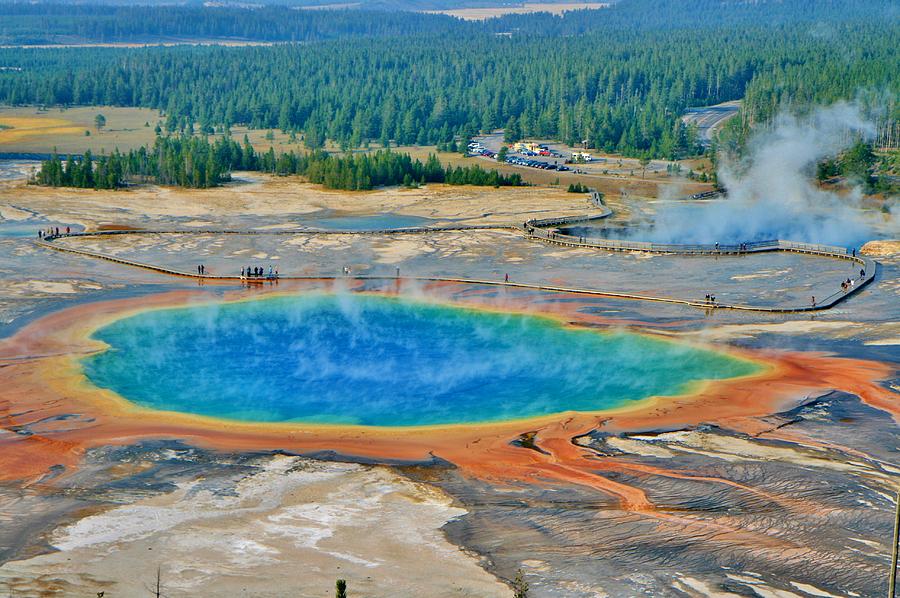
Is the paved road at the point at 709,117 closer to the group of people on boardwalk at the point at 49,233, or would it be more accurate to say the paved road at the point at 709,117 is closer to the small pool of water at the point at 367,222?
the small pool of water at the point at 367,222

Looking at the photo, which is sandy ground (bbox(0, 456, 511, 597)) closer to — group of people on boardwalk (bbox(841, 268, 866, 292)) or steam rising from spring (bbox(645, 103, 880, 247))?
group of people on boardwalk (bbox(841, 268, 866, 292))

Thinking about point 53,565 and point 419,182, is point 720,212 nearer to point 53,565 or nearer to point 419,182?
point 419,182

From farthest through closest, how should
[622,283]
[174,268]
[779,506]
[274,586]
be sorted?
[174,268] < [622,283] < [779,506] < [274,586]

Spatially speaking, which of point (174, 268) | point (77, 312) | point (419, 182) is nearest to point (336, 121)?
point (419, 182)

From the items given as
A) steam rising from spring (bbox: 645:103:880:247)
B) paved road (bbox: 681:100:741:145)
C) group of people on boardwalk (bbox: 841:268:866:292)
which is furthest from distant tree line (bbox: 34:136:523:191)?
group of people on boardwalk (bbox: 841:268:866:292)

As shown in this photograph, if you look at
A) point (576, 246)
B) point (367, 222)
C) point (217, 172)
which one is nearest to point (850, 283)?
point (576, 246)

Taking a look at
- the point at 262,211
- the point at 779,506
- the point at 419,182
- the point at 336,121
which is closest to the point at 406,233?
the point at 262,211

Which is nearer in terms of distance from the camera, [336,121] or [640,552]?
[640,552]

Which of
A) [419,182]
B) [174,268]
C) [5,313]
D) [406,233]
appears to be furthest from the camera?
[419,182]
